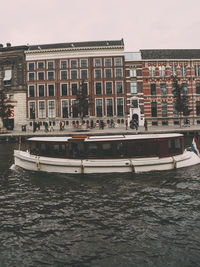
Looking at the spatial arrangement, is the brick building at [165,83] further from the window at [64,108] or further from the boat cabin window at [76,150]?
the boat cabin window at [76,150]

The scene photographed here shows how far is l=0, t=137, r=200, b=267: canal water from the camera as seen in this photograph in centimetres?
570

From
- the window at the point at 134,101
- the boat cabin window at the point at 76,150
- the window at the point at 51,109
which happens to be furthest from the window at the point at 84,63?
the boat cabin window at the point at 76,150

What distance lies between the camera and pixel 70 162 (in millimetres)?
13703

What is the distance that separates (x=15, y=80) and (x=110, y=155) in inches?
1628

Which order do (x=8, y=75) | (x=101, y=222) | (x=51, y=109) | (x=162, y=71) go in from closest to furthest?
(x=101, y=222) < (x=162, y=71) < (x=51, y=109) < (x=8, y=75)

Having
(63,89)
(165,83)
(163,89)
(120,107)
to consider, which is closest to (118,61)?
(120,107)

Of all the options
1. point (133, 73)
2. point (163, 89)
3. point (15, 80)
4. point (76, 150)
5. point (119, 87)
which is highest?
point (133, 73)

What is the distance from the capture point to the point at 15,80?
156 feet

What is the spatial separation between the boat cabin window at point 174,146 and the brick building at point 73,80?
100ft

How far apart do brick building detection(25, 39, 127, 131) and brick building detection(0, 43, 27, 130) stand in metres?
Answer: 1.44

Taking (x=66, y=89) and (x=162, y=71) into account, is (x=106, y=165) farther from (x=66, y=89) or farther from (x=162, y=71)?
(x=162, y=71)

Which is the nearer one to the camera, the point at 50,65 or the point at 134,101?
the point at 134,101

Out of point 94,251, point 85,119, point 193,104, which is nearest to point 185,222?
point 94,251

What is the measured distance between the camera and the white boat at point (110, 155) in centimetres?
1362
